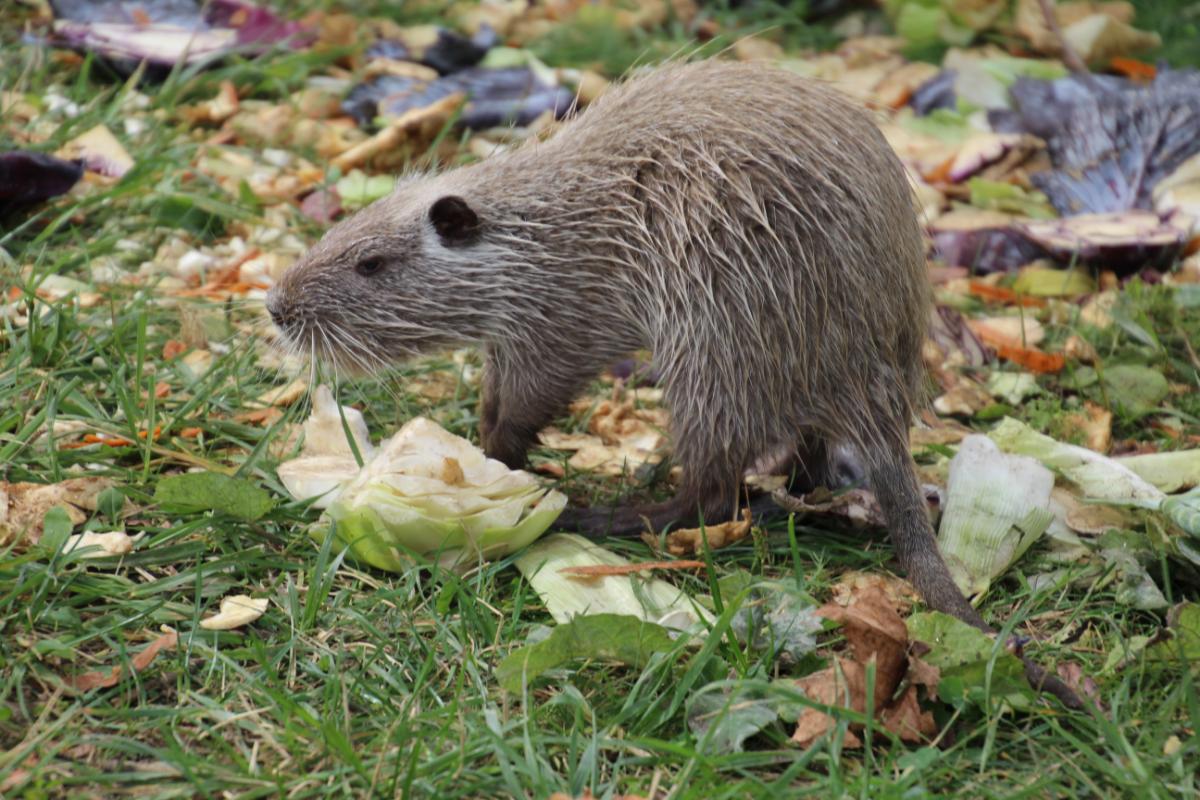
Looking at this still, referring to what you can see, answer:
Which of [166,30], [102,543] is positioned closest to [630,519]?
[102,543]

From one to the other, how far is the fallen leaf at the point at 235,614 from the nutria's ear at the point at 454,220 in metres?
1.06

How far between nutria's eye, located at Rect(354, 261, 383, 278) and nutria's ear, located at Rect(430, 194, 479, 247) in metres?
0.17

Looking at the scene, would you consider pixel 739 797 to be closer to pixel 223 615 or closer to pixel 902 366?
pixel 223 615

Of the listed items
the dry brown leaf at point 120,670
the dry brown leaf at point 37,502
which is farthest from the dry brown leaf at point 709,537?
the dry brown leaf at point 37,502

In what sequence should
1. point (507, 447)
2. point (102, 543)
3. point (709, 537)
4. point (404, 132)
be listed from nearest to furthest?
point (102, 543) → point (709, 537) → point (507, 447) → point (404, 132)

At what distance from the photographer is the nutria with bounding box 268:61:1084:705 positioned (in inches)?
114

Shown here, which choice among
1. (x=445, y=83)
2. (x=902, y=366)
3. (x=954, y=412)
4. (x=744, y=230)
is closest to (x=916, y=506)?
(x=902, y=366)

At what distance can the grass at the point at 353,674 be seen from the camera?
7.07 ft

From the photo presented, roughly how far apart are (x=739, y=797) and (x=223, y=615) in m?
1.11

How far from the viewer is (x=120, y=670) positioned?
2.35 m

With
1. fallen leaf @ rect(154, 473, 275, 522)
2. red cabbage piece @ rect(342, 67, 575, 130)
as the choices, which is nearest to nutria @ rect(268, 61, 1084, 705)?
fallen leaf @ rect(154, 473, 275, 522)

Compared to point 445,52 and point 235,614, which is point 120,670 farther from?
point 445,52

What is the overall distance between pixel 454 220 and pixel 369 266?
255 mm

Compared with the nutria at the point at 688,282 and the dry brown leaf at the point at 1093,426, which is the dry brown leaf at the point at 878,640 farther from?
the dry brown leaf at the point at 1093,426
